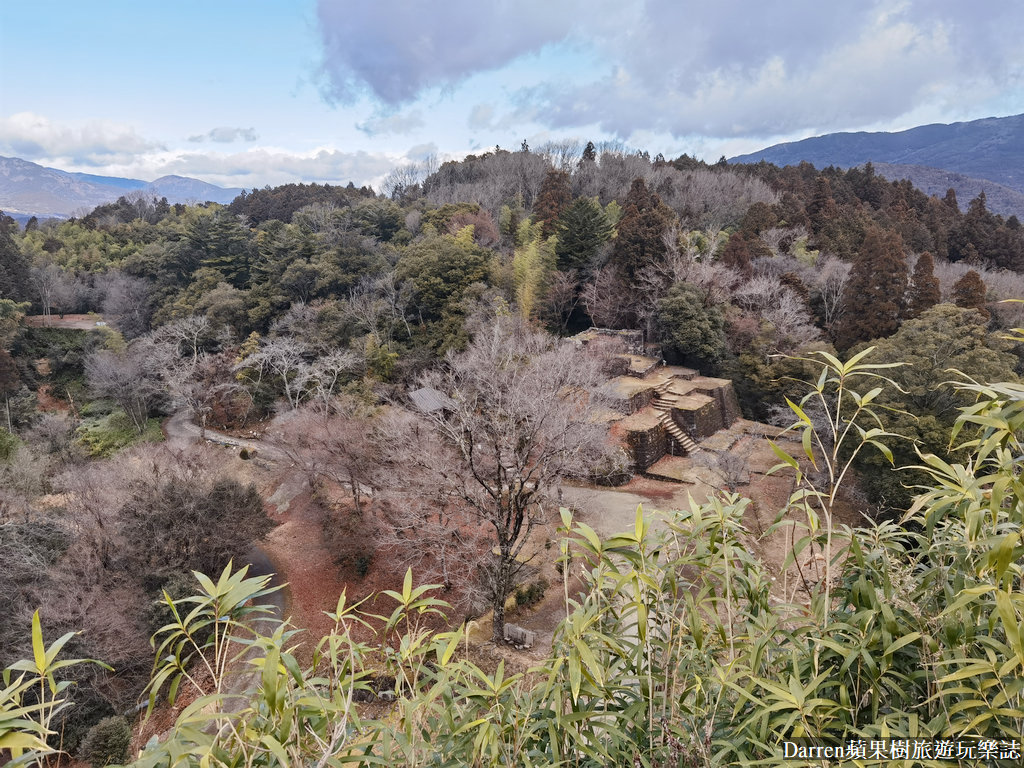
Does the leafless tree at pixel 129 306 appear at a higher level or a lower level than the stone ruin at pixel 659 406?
higher

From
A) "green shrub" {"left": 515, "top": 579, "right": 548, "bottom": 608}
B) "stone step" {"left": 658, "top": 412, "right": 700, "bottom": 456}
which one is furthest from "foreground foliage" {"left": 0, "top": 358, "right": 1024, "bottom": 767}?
"stone step" {"left": 658, "top": 412, "right": 700, "bottom": 456}

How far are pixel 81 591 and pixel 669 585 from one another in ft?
32.3

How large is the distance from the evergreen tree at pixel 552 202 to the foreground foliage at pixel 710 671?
20.5 metres

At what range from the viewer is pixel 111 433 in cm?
1777

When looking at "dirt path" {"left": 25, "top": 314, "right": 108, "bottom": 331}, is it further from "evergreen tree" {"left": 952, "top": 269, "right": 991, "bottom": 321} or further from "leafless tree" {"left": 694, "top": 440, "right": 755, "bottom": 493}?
"evergreen tree" {"left": 952, "top": 269, "right": 991, "bottom": 321}

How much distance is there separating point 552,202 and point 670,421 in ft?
44.3

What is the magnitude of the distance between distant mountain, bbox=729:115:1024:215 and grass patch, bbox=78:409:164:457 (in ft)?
144

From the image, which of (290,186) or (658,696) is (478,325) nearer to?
(658,696)

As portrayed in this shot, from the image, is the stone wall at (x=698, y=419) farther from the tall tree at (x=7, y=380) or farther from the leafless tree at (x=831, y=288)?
the tall tree at (x=7, y=380)

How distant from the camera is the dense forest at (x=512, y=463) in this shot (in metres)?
1.43

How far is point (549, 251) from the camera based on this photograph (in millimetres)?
18734

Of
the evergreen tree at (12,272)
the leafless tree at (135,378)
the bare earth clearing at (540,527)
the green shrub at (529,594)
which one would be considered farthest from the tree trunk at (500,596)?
the evergreen tree at (12,272)

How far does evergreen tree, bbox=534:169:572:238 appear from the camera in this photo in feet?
71.8

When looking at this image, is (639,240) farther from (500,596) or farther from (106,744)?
(106,744)
